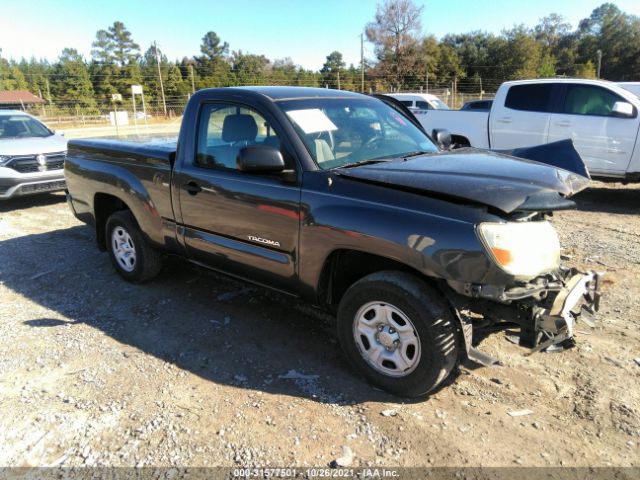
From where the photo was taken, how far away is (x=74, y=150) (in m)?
5.25

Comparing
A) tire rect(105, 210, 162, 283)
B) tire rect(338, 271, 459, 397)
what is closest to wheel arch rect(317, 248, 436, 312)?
tire rect(338, 271, 459, 397)

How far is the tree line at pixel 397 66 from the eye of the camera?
177 feet

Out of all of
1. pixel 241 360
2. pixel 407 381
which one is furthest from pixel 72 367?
pixel 407 381

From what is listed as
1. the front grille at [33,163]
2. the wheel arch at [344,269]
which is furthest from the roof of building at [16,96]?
the wheel arch at [344,269]

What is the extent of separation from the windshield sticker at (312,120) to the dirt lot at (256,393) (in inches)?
63.5

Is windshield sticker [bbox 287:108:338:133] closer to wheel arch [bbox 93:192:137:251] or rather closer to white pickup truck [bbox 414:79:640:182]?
wheel arch [bbox 93:192:137:251]

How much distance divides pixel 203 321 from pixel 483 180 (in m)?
2.59

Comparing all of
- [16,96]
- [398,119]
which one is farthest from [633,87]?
[16,96]

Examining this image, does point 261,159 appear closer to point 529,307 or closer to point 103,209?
point 529,307

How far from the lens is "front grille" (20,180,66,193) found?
8.31 m

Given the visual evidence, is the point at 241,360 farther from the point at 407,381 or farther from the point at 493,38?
the point at 493,38

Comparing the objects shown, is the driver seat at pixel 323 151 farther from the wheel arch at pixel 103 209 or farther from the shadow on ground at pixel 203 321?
the wheel arch at pixel 103 209

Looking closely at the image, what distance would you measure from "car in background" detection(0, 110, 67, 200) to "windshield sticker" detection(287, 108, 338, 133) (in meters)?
6.86

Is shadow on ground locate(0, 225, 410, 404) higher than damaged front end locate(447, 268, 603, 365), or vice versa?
damaged front end locate(447, 268, 603, 365)
